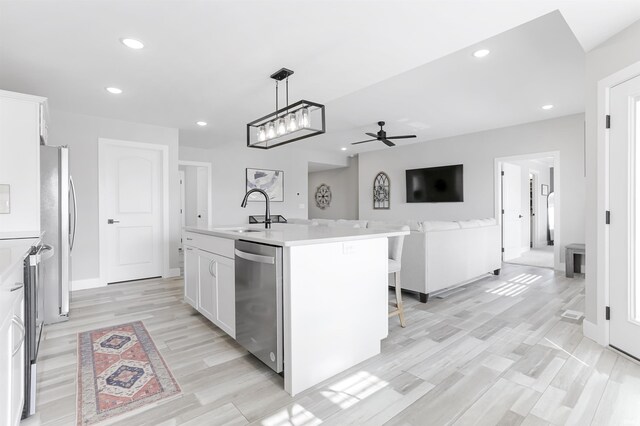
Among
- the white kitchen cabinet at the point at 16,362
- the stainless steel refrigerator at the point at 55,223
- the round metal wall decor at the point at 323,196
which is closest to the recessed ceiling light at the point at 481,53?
the white kitchen cabinet at the point at 16,362

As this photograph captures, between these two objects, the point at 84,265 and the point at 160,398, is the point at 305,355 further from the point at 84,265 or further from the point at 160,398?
the point at 84,265

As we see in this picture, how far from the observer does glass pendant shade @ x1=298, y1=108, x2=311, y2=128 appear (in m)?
2.67

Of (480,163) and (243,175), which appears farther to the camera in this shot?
(243,175)

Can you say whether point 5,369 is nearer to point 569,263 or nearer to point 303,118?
point 303,118

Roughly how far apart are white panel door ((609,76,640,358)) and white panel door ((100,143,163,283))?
5.29 meters

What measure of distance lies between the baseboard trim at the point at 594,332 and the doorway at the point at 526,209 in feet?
10.6

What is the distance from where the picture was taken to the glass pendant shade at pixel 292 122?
2.79 m

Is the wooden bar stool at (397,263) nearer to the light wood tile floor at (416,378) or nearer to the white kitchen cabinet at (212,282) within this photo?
the light wood tile floor at (416,378)

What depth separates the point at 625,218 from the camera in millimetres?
2199

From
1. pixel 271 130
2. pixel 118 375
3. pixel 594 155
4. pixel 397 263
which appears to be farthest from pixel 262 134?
pixel 594 155

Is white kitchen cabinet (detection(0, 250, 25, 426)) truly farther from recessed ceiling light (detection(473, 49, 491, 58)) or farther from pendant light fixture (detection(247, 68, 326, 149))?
recessed ceiling light (detection(473, 49, 491, 58))

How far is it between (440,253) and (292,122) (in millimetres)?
2269

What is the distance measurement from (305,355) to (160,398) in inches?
33.6

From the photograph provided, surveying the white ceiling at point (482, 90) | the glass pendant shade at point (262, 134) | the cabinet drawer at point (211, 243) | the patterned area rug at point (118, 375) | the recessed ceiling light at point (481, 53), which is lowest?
the patterned area rug at point (118, 375)
